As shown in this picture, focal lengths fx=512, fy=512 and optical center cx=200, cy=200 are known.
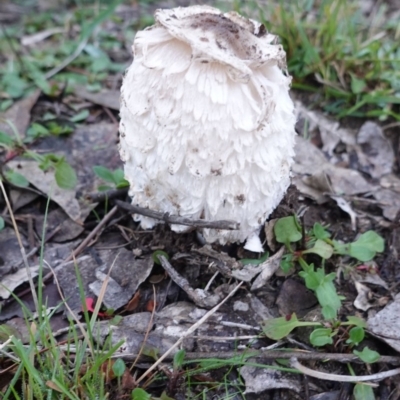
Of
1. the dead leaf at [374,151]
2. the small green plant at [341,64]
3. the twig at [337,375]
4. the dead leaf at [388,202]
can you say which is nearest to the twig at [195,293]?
the twig at [337,375]

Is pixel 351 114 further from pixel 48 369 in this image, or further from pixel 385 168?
pixel 48 369

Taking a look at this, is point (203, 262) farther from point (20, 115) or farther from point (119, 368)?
point (20, 115)

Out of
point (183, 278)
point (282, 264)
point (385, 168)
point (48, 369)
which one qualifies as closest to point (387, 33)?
point (385, 168)

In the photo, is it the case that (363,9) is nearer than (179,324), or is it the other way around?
(179,324)

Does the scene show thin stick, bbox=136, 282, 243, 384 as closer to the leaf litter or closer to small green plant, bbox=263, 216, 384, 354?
the leaf litter

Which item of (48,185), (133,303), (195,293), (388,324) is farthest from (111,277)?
(388,324)

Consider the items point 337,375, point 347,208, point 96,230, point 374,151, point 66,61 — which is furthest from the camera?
point 66,61
